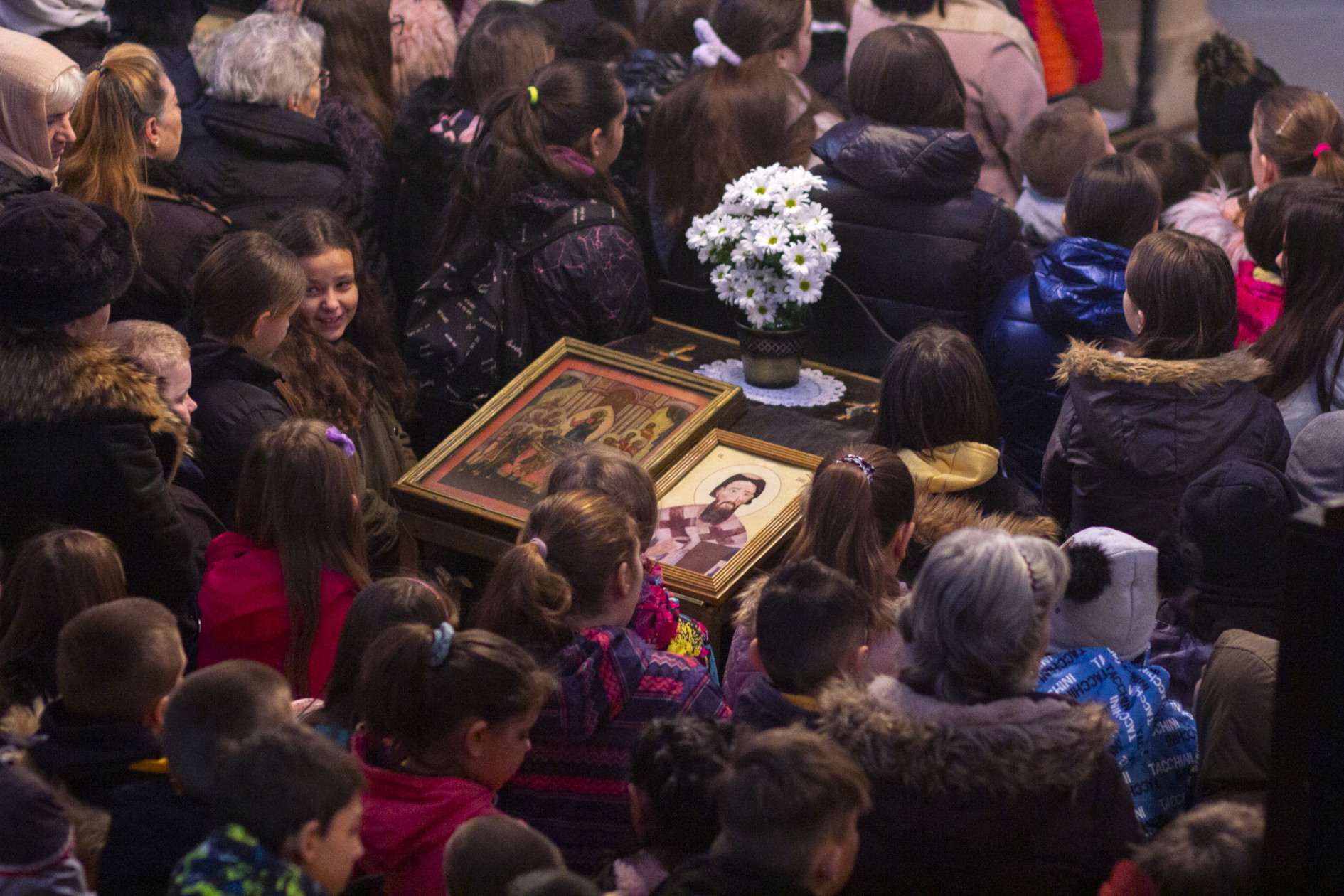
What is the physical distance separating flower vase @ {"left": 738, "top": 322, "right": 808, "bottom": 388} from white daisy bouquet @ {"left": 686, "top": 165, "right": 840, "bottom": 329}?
0.03m

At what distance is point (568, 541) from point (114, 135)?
239cm

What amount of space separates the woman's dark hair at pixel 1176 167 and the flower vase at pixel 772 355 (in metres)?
2.03

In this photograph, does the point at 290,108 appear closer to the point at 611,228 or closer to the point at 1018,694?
the point at 611,228

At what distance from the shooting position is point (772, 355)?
4762 millimetres

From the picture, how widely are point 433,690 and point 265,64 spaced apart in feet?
10.8

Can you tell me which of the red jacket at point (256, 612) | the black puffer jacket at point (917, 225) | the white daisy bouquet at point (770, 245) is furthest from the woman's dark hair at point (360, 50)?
the red jacket at point (256, 612)

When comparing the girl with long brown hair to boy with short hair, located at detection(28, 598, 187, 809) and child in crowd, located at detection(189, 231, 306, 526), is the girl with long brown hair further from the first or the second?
boy with short hair, located at detection(28, 598, 187, 809)

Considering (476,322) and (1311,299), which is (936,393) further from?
(476,322)

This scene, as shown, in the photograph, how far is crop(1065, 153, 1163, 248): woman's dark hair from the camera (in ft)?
14.7

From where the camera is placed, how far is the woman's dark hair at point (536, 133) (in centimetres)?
483

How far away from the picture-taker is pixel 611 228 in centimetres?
489

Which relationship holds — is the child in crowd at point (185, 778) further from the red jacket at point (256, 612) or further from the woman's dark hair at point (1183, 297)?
the woman's dark hair at point (1183, 297)

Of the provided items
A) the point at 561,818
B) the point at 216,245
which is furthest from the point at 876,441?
the point at 216,245

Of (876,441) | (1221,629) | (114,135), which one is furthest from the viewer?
(114,135)
